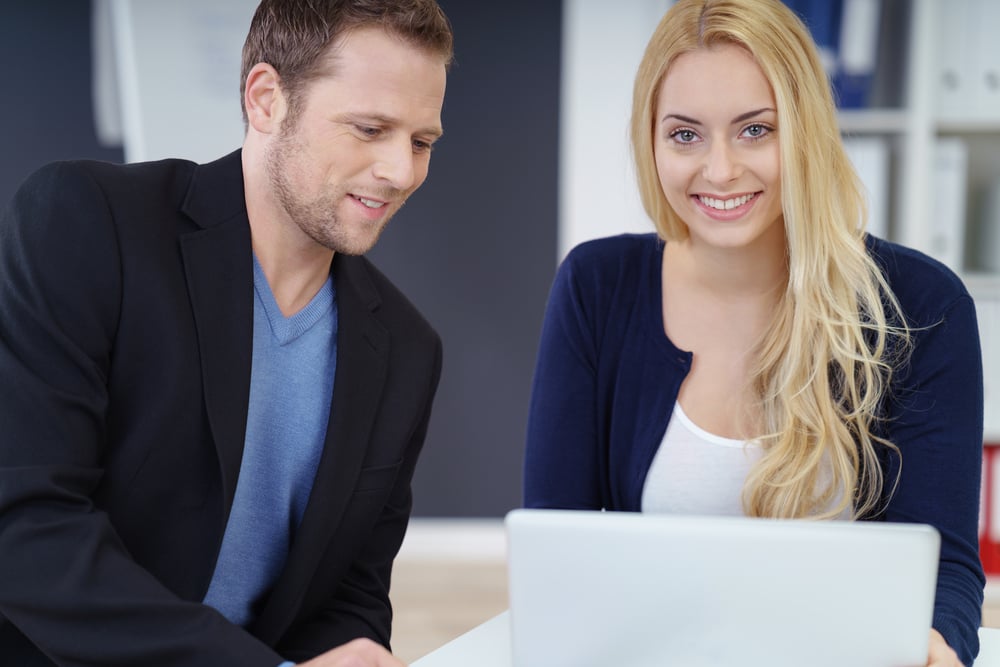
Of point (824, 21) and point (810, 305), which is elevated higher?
point (824, 21)

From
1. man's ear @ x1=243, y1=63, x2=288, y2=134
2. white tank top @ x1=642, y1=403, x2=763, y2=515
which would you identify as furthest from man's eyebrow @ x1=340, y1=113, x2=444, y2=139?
white tank top @ x1=642, y1=403, x2=763, y2=515

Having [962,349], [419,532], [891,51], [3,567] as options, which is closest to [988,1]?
[891,51]

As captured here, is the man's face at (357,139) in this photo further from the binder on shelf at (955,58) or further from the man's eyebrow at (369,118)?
the binder on shelf at (955,58)

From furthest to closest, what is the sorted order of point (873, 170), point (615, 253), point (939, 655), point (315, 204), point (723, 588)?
point (873, 170) → point (615, 253) → point (315, 204) → point (939, 655) → point (723, 588)

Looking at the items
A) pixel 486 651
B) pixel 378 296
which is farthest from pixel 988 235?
pixel 486 651

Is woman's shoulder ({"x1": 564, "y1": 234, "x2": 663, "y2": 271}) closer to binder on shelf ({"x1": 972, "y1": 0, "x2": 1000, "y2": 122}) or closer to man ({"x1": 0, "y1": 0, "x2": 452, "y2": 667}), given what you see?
man ({"x1": 0, "y1": 0, "x2": 452, "y2": 667})

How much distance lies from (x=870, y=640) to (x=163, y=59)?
299 centimetres

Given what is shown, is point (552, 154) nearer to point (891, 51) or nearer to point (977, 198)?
point (891, 51)

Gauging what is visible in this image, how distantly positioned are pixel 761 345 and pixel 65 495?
0.97 metres

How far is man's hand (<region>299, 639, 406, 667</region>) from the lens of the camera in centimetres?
108

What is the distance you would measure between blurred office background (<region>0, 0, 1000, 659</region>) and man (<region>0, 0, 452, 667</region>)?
1626 millimetres

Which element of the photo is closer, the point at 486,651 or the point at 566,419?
the point at 486,651

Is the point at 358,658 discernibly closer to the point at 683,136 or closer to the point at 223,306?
the point at 223,306

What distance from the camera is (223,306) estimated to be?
1.33m
